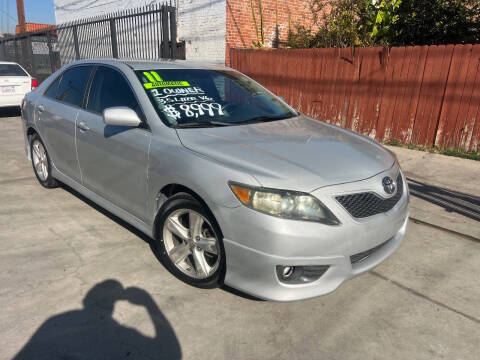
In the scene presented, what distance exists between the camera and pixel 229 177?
7.84 feet

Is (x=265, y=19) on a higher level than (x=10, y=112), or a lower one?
higher

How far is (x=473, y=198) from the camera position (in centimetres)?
484

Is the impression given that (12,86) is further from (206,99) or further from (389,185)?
(389,185)

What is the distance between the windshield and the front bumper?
106cm

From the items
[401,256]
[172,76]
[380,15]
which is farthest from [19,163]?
[380,15]

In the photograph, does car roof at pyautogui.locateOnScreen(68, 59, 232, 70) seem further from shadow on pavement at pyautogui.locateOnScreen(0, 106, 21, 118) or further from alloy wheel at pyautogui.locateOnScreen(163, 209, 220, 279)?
shadow on pavement at pyautogui.locateOnScreen(0, 106, 21, 118)

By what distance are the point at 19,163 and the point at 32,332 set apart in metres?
4.49

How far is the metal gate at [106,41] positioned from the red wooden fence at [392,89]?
321cm

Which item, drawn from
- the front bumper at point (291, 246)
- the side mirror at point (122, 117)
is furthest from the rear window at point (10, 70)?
the front bumper at point (291, 246)

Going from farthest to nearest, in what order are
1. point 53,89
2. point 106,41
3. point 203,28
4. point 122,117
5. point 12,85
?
point 106,41 < point 203,28 < point 12,85 < point 53,89 < point 122,117

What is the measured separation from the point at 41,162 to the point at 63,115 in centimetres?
115

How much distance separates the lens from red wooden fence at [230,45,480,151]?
6711mm

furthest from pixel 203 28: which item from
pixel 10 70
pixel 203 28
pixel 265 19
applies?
pixel 10 70

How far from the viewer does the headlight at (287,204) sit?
2289mm
